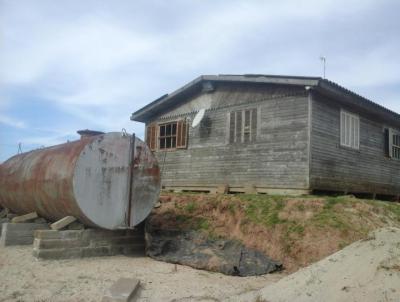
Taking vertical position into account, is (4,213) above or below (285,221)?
below

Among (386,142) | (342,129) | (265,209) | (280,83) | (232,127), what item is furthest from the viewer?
(386,142)

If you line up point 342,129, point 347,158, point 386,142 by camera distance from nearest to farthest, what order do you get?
point 342,129
point 347,158
point 386,142

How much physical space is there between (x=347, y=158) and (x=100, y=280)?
33.6 ft

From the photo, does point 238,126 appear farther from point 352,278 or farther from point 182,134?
point 352,278

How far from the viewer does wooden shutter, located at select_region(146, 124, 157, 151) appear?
17922 mm

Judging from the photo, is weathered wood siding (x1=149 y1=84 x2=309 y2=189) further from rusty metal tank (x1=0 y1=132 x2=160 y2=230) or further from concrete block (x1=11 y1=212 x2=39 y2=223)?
concrete block (x1=11 y1=212 x2=39 y2=223)

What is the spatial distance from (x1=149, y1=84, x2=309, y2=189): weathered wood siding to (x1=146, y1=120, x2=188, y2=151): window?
278mm

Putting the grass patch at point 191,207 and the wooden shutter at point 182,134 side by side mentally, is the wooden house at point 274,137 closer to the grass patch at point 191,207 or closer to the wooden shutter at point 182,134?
the wooden shutter at point 182,134

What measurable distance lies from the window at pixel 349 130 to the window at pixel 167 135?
235 inches

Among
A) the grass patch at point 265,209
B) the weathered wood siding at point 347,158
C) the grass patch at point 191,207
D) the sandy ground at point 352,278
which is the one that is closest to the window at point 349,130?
the weathered wood siding at point 347,158

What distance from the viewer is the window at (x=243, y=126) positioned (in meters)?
14.4

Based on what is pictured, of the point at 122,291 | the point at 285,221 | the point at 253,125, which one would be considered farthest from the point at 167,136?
the point at 122,291

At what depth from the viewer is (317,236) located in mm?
8805

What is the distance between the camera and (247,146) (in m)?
14.4
